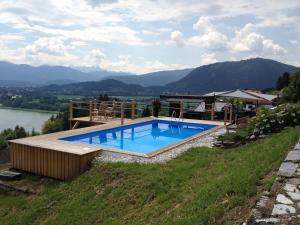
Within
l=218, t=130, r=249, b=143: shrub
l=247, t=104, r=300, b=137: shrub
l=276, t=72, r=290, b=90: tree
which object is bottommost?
l=218, t=130, r=249, b=143: shrub

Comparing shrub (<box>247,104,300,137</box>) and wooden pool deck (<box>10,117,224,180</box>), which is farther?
shrub (<box>247,104,300,137</box>)

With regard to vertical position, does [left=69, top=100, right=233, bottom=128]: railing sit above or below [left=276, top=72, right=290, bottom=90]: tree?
below

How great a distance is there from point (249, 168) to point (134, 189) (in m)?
2.00

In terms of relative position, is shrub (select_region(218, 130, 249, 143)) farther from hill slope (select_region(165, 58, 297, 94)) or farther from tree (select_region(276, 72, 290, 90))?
hill slope (select_region(165, 58, 297, 94))

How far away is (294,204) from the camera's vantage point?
2971 millimetres

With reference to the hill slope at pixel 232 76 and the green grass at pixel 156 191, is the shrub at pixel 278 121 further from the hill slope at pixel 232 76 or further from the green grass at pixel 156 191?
the hill slope at pixel 232 76

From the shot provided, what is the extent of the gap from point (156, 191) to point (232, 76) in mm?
145290

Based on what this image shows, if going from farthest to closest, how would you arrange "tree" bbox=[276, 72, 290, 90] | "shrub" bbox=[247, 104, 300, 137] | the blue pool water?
"tree" bbox=[276, 72, 290, 90] → the blue pool water → "shrub" bbox=[247, 104, 300, 137]

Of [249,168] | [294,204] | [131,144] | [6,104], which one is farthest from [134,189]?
[6,104]

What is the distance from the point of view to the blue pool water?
29.8 feet

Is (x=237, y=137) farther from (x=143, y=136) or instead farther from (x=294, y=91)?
(x=294, y=91)

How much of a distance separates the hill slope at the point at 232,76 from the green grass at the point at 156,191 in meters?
120

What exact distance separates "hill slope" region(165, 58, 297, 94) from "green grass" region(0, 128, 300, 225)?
12012 cm

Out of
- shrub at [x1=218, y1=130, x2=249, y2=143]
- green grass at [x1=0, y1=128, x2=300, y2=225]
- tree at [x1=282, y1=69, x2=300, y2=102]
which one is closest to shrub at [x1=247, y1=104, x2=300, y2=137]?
shrub at [x1=218, y1=130, x2=249, y2=143]
